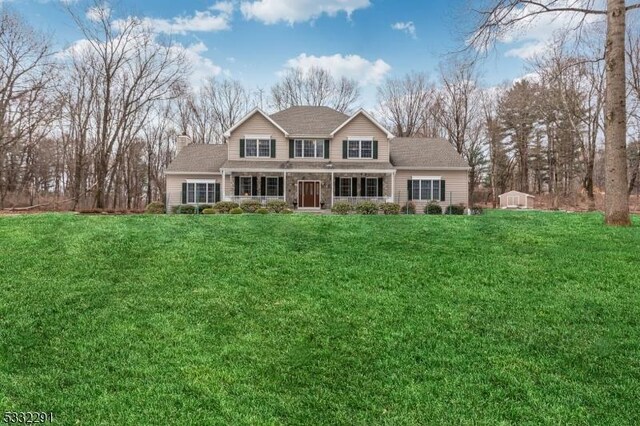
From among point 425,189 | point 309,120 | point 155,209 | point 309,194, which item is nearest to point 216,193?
point 155,209

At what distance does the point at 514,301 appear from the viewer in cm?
495

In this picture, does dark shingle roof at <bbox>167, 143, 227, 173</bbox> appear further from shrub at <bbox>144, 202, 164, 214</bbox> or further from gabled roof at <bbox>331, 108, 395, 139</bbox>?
gabled roof at <bbox>331, 108, 395, 139</bbox>

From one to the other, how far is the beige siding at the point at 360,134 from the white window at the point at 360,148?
0.41 metres

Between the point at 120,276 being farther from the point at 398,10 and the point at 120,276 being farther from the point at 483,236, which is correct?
the point at 398,10

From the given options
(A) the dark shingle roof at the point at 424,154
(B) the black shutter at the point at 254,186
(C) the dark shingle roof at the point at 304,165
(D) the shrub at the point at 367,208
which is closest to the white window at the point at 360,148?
(C) the dark shingle roof at the point at 304,165

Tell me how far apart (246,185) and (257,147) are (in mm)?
2479

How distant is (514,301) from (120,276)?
5.50m

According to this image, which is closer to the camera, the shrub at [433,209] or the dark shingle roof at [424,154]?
the shrub at [433,209]

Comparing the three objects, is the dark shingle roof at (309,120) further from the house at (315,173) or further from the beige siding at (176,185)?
the beige siding at (176,185)

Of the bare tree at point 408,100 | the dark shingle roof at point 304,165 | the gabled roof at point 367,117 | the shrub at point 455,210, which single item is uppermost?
the bare tree at point 408,100

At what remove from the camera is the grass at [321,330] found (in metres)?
3.06

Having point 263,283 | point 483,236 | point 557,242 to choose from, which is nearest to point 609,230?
point 557,242

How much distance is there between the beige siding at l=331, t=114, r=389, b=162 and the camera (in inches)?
923

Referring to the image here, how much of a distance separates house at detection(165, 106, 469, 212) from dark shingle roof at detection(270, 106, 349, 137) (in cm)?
6
